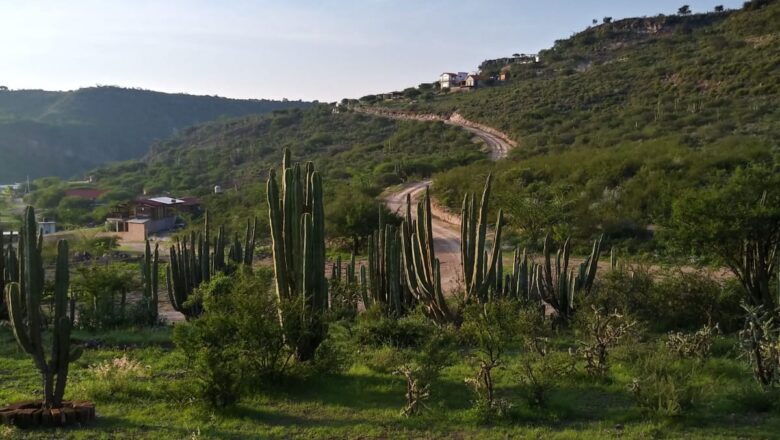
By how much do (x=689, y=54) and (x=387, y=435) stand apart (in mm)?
64859

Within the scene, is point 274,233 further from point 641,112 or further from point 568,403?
point 641,112

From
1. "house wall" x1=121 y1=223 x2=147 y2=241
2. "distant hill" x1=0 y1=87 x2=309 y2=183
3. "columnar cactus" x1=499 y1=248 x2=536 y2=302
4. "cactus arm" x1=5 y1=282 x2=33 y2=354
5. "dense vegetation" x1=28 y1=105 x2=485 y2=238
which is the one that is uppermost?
"distant hill" x1=0 y1=87 x2=309 y2=183

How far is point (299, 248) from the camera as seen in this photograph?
11.4m

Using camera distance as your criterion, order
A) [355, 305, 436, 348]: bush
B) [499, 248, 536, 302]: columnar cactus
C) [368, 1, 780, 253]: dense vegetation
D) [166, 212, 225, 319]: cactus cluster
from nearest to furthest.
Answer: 1. [355, 305, 436, 348]: bush
2. [499, 248, 536, 302]: columnar cactus
3. [166, 212, 225, 319]: cactus cluster
4. [368, 1, 780, 253]: dense vegetation

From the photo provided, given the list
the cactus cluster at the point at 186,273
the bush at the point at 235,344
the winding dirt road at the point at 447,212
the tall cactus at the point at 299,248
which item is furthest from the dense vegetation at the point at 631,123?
the cactus cluster at the point at 186,273

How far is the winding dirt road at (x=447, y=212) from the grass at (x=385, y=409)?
545cm

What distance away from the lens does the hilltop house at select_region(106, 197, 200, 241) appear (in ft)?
145

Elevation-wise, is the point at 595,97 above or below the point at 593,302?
above

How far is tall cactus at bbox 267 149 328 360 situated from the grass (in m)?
1.21

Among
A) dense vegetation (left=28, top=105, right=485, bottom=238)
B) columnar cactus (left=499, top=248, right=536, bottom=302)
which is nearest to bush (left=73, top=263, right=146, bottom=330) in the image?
columnar cactus (left=499, top=248, right=536, bottom=302)

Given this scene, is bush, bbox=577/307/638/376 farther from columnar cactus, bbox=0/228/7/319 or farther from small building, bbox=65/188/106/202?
small building, bbox=65/188/106/202

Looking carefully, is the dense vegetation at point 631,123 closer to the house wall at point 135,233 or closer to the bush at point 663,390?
the bush at point 663,390

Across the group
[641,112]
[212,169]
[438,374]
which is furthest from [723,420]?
[212,169]

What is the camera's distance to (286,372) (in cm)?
1037
